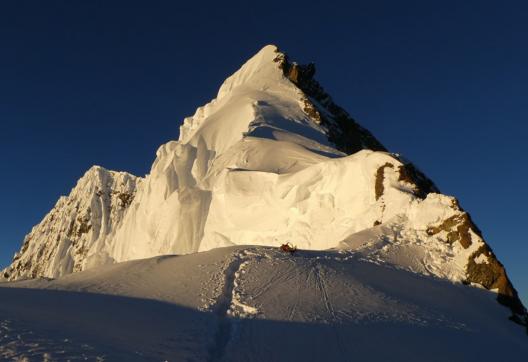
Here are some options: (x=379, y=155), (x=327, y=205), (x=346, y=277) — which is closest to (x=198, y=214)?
(x=327, y=205)

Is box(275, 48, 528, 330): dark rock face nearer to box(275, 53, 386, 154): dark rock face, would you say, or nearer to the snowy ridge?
box(275, 53, 386, 154): dark rock face

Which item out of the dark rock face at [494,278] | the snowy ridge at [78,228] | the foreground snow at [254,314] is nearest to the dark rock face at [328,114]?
the dark rock face at [494,278]

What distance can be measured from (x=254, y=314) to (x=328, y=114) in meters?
53.8

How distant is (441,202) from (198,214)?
28620mm

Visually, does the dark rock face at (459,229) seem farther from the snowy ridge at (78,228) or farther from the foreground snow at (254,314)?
the snowy ridge at (78,228)

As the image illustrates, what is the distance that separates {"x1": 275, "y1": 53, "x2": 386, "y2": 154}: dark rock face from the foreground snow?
35.3 meters

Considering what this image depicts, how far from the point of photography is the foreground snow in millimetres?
11898

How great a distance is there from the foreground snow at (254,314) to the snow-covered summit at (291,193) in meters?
3.06

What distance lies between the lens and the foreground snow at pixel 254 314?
1190cm

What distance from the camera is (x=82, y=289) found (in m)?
17.0

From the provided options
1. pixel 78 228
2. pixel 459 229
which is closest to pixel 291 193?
pixel 459 229

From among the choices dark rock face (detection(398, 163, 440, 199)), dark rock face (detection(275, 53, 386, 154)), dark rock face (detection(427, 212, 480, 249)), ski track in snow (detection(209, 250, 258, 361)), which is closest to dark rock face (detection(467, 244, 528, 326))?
dark rock face (detection(427, 212, 480, 249))

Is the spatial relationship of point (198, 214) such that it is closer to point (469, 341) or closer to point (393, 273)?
point (393, 273)

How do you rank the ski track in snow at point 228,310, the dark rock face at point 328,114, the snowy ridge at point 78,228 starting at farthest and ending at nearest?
the snowy ridge at point 78,228, the dark rock face at point 328,114, the ski track in snow at point 228,310
